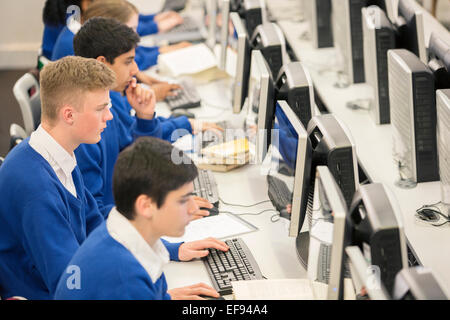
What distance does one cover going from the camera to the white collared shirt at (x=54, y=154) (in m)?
2.25

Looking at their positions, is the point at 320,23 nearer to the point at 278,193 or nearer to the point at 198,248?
the point at 278,193

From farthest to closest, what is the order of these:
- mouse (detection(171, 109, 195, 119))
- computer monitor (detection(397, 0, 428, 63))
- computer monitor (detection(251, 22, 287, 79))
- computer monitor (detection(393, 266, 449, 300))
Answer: mouse (detection(171, 109, 195, 119))
computer monitor (detection(251, 22, 287, 79))
computer monitor (detection(397, 0, 428, 63))
computer monitor (detection(393, 266, 449, 300))

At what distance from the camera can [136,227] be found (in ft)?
5.98

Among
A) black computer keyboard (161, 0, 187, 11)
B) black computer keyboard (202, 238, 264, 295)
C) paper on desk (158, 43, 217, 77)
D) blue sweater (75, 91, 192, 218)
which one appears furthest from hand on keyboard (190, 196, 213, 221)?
black computer keyboard (161, 0, 187, 11)

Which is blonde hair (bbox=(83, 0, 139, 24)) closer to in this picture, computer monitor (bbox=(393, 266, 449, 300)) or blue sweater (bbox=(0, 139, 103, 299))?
blue sweater (bbox=(0, 139, 103, 299))

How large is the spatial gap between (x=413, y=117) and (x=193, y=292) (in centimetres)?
111

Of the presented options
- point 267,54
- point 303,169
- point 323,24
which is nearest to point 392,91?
point 267,54

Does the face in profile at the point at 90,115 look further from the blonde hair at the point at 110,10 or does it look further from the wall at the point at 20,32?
the wall at the point at 20,32

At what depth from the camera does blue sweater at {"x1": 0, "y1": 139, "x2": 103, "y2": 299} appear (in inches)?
84.6

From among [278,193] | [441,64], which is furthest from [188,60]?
[441,64]

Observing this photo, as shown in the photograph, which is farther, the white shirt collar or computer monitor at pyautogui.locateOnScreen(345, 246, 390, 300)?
the white shirt collar

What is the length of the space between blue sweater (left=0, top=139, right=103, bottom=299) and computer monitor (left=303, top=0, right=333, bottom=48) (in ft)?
8.39

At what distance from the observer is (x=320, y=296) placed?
84.7 inches
